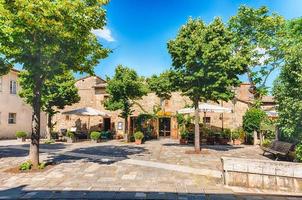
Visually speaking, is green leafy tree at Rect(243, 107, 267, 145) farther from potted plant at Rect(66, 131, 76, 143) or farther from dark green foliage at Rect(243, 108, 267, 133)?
potted plant at Rect(66, 131, 76, 143)

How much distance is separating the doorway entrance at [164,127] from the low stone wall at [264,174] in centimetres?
2060

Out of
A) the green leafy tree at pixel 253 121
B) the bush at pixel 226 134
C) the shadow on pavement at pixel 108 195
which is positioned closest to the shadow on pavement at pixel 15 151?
the shadow on pavement at pixel 108 195

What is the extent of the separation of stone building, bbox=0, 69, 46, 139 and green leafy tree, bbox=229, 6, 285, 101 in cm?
2100

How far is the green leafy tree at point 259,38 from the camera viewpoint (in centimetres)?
2559

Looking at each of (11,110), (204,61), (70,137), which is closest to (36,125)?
(204,61)

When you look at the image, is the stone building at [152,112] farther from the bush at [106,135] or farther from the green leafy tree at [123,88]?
the green leafy tree at [123,88]

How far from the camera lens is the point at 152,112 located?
29297 mm

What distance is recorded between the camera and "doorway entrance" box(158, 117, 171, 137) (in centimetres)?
2944

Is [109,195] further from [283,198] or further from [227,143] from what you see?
[227,143]

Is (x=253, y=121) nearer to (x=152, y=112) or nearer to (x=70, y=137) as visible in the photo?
(x=152, y=112)

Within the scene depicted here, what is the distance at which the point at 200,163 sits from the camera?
41.5 ft

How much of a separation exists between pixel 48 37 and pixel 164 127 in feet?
66.1

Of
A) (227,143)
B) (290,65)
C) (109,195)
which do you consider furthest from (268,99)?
(109,195)

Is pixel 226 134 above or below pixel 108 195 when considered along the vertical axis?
above
